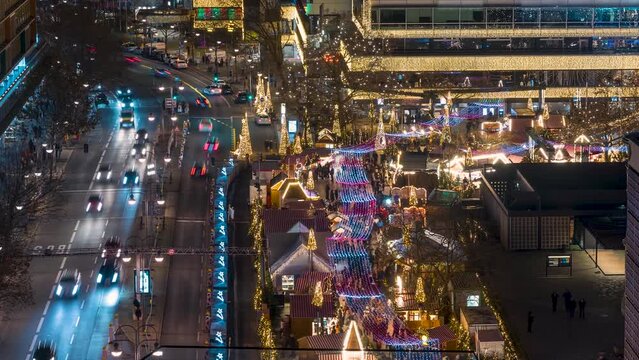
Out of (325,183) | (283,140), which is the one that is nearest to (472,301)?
(325,183)

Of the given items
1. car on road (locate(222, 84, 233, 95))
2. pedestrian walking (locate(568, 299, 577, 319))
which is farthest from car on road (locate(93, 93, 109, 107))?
pedestrian walking (locate(568, 299, 577, 319))

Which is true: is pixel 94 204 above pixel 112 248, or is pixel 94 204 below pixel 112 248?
→ above

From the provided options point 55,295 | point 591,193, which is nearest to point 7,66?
point 55,295

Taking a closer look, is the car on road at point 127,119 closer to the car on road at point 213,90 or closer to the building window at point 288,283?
the car on road at point 213,90

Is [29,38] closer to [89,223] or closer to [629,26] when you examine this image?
[89,223]

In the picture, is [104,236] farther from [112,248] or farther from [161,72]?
[161,72]

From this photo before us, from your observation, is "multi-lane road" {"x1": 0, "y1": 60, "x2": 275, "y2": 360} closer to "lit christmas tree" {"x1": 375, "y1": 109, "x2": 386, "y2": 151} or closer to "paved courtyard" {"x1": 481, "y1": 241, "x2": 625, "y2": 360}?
"lit christmas tree" {"x1": 375, "y1": 109, "x2": 386, "y2": 151}

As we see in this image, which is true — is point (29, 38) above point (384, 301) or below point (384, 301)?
above

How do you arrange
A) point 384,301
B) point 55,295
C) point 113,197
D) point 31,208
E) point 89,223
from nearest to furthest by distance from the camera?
point 384,301 < point 55,295 < point 31,208 < point 89,223 < point 113,197
